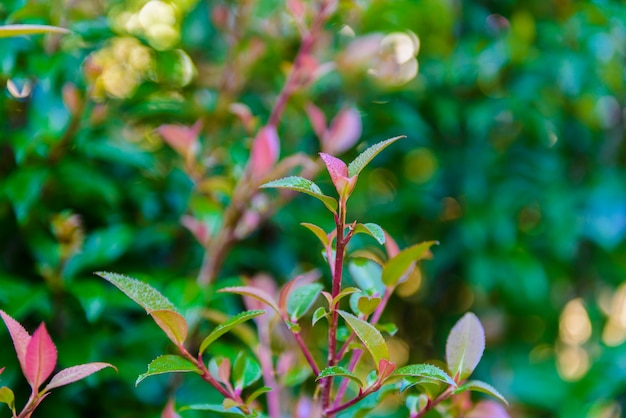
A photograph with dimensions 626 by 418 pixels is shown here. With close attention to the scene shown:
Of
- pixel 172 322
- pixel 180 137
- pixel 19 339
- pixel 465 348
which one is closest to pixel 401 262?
pixel 465 348

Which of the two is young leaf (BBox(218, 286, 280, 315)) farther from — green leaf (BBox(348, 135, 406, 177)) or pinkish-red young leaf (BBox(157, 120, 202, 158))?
pinkish-red young leaf (BBox(157, 120, 202, 158))

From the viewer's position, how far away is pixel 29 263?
865mm

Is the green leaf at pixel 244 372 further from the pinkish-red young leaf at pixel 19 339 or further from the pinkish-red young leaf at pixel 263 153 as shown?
the pinkish-red young leaf at pixel 263 153

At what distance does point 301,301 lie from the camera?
1.63 ft

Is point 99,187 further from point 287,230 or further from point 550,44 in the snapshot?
point 550,44

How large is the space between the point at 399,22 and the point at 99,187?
0.72m

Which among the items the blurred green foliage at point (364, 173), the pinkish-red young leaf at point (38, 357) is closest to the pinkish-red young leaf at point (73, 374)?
the pinkish-red young leaf at point (38, 357)

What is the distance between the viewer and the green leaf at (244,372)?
0.51m

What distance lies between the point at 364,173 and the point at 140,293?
2.76 feet

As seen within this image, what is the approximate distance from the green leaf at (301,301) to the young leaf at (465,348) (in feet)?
0.38

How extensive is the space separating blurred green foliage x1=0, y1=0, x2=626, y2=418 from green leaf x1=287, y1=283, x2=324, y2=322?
257 millimetres

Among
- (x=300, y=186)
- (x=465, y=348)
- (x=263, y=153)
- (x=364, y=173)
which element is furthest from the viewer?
(x=364, y=173)

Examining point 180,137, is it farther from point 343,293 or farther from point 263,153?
point 343,293

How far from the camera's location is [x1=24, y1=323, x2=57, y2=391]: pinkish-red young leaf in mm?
408
